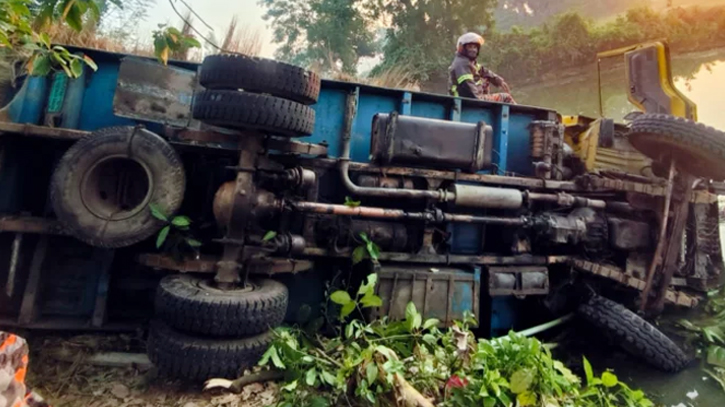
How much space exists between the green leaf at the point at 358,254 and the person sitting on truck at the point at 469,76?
2.56 meters

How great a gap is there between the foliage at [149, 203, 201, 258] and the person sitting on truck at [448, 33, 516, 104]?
11.4 ft

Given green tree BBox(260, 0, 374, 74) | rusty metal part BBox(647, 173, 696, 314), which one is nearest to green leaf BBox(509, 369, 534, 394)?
rusty metal part BBox(647, 173, 696, 314)

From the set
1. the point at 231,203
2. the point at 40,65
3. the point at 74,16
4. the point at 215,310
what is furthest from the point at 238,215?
the point at 74,16

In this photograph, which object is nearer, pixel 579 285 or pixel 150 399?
pixel 150 399

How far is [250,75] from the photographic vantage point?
9.00 ft

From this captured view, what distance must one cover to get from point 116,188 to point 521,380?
10.2 ft

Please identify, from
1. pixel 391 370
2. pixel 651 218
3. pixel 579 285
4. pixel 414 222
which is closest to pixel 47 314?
pixel 391 370

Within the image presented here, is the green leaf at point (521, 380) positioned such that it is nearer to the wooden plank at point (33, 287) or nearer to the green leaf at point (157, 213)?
the green leaf at point (157, 213)

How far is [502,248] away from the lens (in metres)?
4.04

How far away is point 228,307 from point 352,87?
7.37 feet

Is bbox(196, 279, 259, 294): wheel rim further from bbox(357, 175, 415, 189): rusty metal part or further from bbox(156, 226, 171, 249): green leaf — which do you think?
bbox(357, 175, 415, 189): rusty metal part

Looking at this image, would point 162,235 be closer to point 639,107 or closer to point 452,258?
point 452,258

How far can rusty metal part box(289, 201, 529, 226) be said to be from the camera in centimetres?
320

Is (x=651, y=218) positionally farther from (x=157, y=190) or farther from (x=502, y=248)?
(x=157, y=190)
